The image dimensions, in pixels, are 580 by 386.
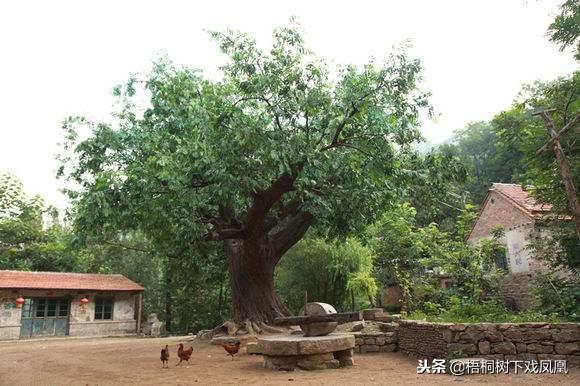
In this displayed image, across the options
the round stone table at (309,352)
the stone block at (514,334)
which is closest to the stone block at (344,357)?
the round stone table at (309,352)

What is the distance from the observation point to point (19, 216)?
25484mm

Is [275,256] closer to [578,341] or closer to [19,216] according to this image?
[578,341]

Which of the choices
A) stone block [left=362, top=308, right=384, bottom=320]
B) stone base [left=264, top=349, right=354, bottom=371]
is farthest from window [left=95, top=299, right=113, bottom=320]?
stone base [left=264, top=349, right=354, bottom=371]

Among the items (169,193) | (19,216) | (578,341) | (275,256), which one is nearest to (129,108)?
(169,193)

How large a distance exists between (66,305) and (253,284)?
14.6m

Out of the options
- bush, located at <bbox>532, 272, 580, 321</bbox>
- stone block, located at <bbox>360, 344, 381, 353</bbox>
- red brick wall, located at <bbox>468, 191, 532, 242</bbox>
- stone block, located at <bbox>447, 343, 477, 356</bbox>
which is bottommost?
stone block, located at <bbox>360, 344, 381, 353</bbox>

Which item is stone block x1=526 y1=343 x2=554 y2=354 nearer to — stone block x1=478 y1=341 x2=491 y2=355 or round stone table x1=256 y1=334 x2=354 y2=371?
stone block x1=478 y1=341 x2=491 y2=355

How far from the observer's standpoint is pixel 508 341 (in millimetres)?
7918

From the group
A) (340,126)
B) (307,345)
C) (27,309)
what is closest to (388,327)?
(307,345)

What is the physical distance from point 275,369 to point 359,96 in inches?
247

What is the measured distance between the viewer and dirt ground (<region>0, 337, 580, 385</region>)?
22.8ft

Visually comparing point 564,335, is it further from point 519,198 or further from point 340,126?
point 519,198

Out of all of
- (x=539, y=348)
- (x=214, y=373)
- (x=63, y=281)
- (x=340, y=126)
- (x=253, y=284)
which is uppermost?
(x=340, y=126)

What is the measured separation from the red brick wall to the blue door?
23727 mm
